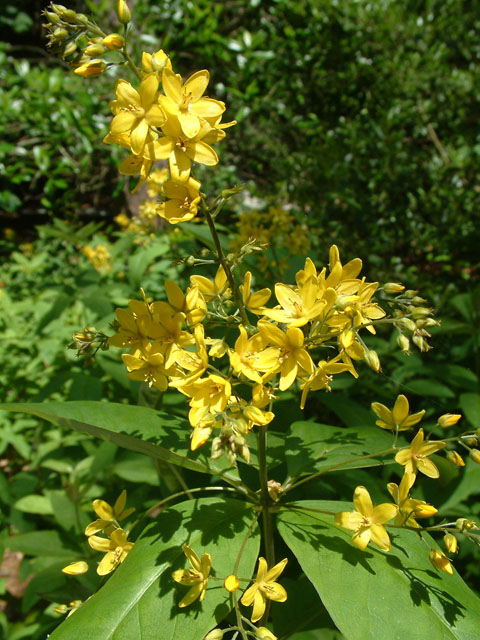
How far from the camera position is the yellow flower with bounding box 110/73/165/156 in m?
1.18

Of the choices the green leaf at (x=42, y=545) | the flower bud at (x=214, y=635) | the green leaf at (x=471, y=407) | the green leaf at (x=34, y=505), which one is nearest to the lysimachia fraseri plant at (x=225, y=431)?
the flower bud at (x=214, y=635)

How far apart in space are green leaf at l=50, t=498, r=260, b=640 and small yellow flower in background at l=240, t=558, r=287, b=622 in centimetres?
4

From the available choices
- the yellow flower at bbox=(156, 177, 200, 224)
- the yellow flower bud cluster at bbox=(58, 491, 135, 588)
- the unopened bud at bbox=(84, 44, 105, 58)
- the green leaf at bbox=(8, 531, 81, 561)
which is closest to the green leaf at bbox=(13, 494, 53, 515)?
the green leaf at bbox=(8, 531, 81, 561)

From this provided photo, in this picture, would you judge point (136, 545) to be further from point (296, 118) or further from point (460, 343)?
point (296, 118)

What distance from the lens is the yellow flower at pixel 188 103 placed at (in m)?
1.19

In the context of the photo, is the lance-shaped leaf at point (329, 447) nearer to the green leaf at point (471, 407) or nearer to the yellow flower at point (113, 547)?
the yellow flower at point (113, 547)

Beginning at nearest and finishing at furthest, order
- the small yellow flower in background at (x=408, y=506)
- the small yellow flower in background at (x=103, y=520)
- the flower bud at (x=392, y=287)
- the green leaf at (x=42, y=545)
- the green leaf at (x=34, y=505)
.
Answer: the small yellow flower in background at (x=408, y=506) → the flower bud at (x=392, y=287) → the small yellow flower in background at (x=103, y=520) → the green leaf at (x=42, y=545) → the green leaf at (x=34, y=505)

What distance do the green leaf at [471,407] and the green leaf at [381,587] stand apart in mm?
932

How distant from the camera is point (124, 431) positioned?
1.46 m

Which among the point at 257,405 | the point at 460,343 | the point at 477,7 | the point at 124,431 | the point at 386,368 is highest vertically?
the point at 477,7

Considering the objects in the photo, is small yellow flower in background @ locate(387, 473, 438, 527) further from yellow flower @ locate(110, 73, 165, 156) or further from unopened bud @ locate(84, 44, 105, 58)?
unopened bud @ locate(84, 44, 105, 58)

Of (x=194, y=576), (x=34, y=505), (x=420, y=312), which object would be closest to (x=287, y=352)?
(x=420, y=312)

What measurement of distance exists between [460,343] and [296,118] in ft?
16.1

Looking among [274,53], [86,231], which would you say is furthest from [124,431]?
[274,53]
